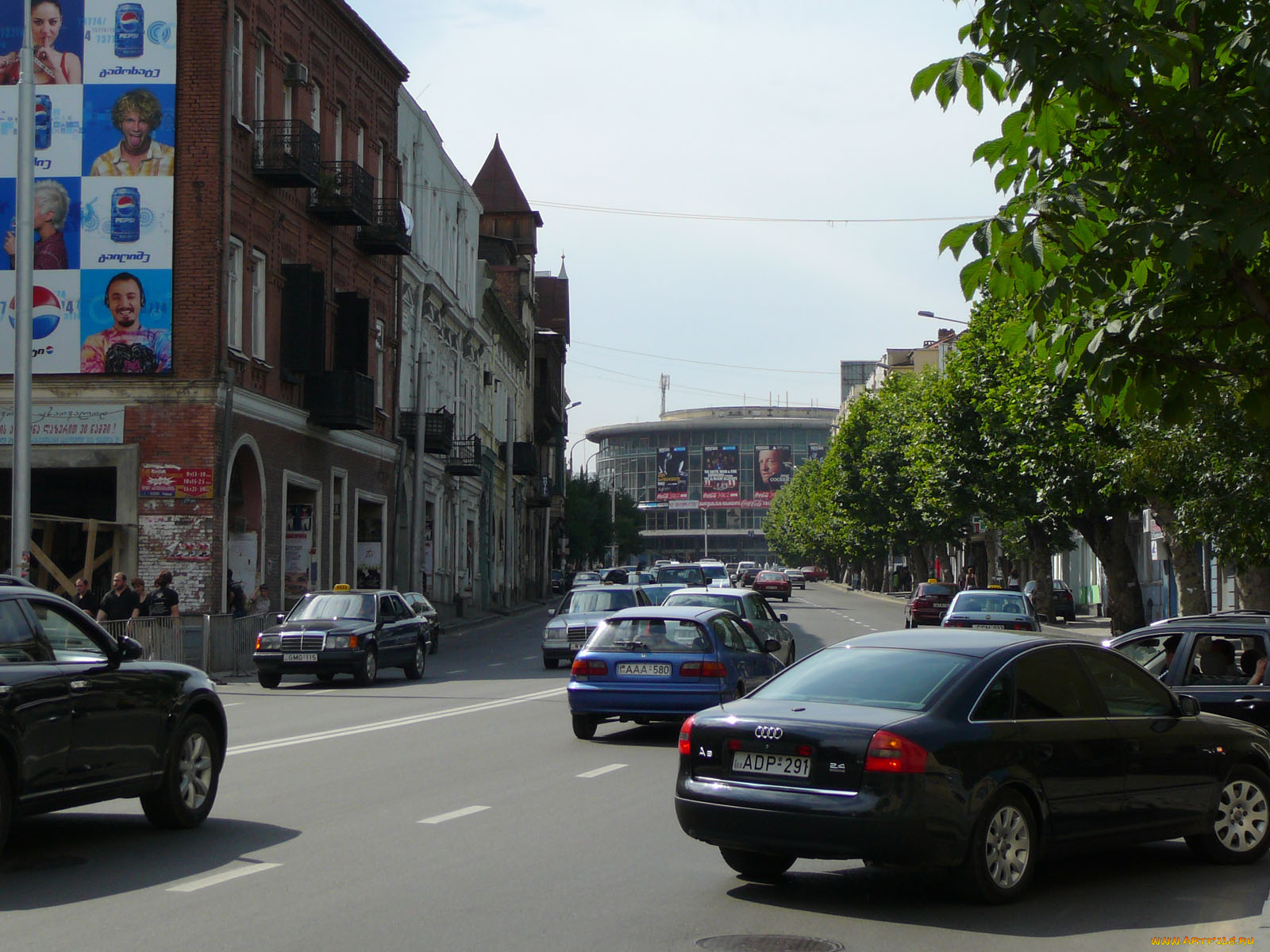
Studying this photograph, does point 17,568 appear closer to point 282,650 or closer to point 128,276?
point 282,650

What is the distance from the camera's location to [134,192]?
31094mm

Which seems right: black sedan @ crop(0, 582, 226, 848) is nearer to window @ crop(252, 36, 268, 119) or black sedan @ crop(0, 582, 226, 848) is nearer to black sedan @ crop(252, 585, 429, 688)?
black sedan @ crop(252, 585, 429, 688)

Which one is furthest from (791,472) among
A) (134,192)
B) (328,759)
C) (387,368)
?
(328,759)

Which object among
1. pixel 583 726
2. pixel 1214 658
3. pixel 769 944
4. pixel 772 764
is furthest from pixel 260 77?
pixel 769 944

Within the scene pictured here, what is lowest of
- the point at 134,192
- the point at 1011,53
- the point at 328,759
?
the point at 328,759

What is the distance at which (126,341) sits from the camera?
1216 inches

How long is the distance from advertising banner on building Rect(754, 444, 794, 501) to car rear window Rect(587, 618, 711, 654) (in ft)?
557

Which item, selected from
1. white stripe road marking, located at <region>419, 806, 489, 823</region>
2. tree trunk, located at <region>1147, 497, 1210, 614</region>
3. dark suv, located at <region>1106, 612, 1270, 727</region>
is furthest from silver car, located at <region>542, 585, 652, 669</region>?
white stripe road marking, located at <region>419, 806, 489, 823</region>

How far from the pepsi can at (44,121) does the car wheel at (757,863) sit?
2678 cm

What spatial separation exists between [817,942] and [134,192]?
27.4 m

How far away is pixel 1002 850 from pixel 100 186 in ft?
90.0

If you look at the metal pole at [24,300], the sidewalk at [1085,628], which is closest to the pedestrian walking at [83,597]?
the metal pole at [24,300]

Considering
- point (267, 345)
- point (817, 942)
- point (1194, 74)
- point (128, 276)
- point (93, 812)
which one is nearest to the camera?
point (817, 942)

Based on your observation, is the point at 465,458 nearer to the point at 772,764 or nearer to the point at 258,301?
the point at 258,301
